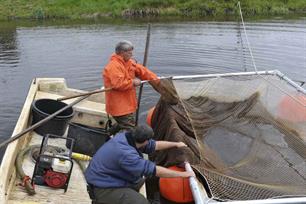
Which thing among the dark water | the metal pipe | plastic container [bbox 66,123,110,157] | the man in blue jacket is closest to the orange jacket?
plastic container [bbox 66,123,110,157]

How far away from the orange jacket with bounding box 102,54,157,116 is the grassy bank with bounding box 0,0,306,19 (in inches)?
770

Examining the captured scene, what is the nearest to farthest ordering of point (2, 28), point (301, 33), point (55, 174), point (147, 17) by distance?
point (55, 174), point (301, 33), point (2, 28), point (147, 17)

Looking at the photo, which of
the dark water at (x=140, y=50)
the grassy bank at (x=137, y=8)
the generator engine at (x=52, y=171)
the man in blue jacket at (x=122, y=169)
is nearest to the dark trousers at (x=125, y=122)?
the generator engine at (x=52, y=171)

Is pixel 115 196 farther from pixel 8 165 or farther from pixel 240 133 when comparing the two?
pixel 240 133

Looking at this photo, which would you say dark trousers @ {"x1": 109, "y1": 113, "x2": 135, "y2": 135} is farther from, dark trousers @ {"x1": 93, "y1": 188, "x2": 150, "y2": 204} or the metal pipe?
dark trousers @ {"x1": 93, "y1": 188, "x2": 150, "y2": 204}

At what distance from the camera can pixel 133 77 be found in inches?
337

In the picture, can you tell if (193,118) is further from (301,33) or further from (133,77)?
(301,33)

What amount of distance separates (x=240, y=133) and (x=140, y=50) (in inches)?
400

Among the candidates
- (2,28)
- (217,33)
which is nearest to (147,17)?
(217,33)

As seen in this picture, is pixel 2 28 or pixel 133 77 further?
pixel 2 28

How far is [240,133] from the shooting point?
901 cm

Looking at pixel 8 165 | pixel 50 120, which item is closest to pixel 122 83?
pixel 50 120

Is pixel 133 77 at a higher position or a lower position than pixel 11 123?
higher

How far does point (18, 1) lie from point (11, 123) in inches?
798
